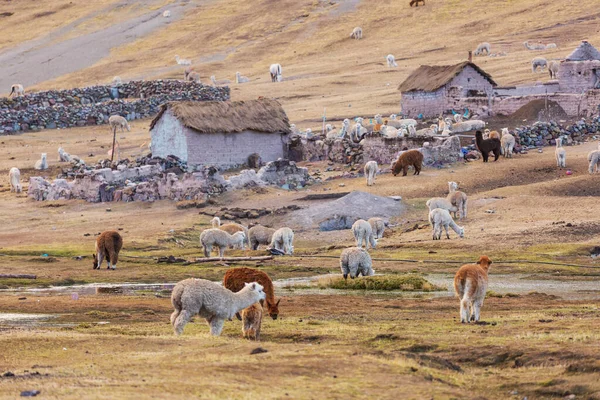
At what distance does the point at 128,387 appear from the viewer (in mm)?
13211

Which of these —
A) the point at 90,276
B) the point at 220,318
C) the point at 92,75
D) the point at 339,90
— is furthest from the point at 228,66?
the point at 220,318

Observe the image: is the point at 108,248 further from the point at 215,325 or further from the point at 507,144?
the point at 507,144

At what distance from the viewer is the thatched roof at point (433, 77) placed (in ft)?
186

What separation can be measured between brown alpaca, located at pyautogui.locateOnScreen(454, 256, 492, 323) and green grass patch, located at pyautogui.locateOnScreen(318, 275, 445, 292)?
5.81m

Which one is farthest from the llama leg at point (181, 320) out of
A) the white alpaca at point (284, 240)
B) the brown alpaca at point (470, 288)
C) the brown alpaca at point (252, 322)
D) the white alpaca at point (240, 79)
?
the white alpaca at point (240, 79)

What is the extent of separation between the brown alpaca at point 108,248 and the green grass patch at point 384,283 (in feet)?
18.0

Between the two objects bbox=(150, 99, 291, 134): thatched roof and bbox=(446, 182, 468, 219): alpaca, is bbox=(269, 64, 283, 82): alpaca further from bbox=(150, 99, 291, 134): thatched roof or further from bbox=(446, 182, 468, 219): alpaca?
bbox=(446, 182, 468, 219): alpaca

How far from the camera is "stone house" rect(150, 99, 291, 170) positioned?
47656 mm

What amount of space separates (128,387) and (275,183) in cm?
3088

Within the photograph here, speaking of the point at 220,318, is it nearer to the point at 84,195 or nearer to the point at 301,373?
the point at 301,373

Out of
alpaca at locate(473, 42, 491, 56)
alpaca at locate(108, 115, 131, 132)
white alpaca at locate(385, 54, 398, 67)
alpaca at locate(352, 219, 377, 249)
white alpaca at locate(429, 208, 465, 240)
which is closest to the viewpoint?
alpaca at locate(352, 219, 377, 249)

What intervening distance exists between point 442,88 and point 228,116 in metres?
12.4

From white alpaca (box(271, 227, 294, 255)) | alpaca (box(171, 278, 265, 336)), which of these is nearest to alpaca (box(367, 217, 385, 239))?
white alpaca (box(271, 227, 294, 255))

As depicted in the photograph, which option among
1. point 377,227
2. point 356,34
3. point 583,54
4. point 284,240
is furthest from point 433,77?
point 356,34
